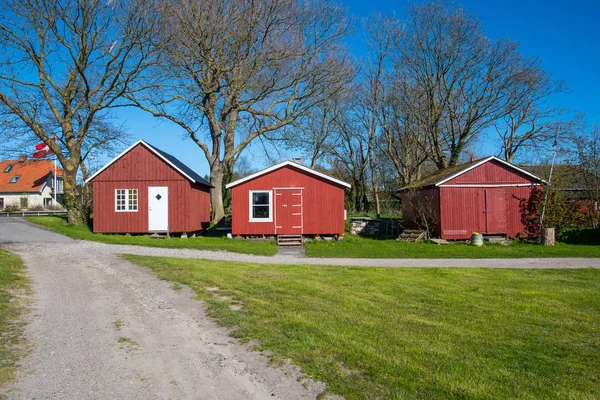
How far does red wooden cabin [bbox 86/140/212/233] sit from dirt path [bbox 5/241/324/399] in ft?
43.8

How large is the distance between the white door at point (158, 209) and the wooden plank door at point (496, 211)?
581 inches

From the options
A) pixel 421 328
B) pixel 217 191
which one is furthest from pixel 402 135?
pixel 421 328

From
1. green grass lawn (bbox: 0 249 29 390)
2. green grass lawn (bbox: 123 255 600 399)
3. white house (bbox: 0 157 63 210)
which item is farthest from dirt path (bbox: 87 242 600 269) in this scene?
white house (bbox: 0 157 63 210)

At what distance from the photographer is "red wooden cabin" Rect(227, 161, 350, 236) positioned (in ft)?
71.0

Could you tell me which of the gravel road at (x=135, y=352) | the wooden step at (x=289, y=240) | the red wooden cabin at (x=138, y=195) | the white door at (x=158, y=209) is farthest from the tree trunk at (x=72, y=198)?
the gravel road at (x=135, y=352)

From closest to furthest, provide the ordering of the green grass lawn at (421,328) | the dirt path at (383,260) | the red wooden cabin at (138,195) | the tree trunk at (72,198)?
the green grass lawn at (421,328), the dirt path at (383,260), the red wooden cabin at (138,195), the tree trunk at (72,198)

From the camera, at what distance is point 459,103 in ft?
110

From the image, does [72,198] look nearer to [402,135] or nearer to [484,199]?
[484,199]

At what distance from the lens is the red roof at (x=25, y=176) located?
169 feet

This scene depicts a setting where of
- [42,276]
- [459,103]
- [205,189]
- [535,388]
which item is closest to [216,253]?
[42,276]

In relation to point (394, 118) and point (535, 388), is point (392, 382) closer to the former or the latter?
point (535, 388)

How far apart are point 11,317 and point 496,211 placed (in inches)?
774

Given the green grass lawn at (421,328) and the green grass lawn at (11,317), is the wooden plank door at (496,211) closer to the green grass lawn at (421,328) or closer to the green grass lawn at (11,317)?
the green grass lawn at (421,328)

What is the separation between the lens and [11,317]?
656 cm
